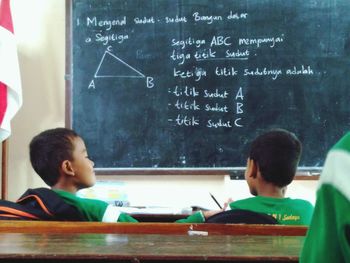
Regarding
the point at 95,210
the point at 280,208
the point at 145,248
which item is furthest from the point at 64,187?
the point at 145,248

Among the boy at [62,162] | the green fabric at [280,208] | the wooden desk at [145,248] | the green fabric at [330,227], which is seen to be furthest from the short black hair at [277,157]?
the green fabric at [330,227]

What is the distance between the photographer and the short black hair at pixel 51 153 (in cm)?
211

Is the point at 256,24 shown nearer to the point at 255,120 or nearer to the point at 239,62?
the point at 239,62

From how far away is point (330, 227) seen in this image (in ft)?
1.66

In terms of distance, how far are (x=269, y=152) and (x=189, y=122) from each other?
3.38 feet

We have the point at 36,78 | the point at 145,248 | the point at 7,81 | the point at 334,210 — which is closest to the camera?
the point at 334,210

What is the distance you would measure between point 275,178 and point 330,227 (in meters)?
1.39

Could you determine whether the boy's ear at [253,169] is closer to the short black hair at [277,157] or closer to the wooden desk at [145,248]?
the short black hair at [277,157]

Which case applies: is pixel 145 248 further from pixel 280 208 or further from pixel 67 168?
pixel 67 168

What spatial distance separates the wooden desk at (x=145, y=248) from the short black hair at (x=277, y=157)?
0.62m

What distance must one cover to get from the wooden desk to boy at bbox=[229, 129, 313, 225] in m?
0.43

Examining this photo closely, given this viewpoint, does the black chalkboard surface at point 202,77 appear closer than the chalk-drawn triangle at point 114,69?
Yes

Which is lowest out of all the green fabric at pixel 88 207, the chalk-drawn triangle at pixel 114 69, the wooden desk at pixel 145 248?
the green fabric at pixel 88 207

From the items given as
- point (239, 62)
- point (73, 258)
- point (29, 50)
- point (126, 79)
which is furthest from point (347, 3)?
point (73, 258)
